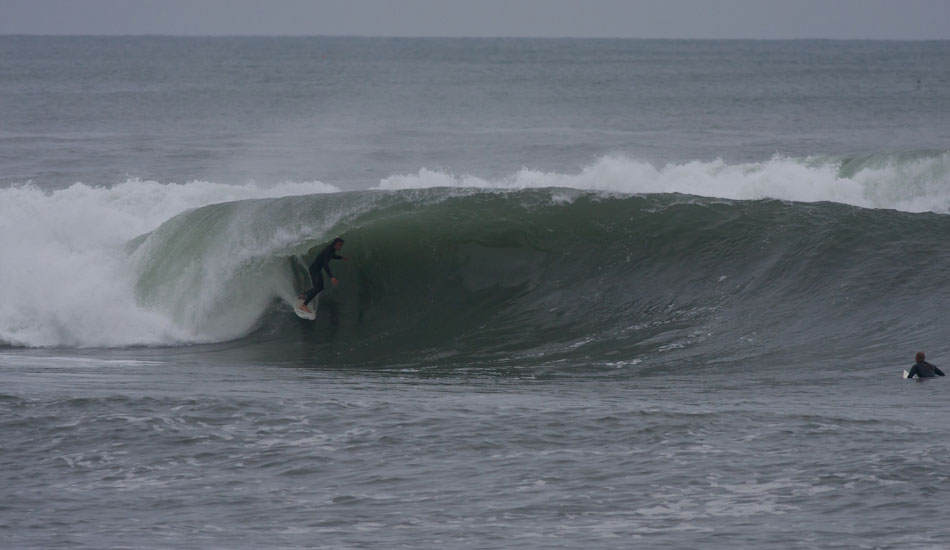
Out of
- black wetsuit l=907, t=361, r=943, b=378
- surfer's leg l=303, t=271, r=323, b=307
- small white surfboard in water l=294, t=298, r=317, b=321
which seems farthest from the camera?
small white surfboard in water l=294, t=298, r=317, b=321

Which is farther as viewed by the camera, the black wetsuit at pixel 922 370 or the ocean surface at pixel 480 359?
the black wetsuit at pixel 922 370

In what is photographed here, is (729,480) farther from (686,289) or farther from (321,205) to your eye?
(321,205)

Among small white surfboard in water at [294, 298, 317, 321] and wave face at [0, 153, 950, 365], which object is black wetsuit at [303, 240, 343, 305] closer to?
small white surfboard in water at [294, 298, 317, 321]

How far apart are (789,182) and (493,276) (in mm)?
8794

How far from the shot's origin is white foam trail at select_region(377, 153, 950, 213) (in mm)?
22266

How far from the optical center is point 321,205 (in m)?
A: 17.2

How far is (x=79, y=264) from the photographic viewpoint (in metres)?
Answer: 17.0

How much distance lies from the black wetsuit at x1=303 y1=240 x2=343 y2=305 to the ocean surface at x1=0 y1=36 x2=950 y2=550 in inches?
15.4

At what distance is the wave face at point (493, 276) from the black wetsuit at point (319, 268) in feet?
1.29

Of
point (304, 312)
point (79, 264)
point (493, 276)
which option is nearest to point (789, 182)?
point (493, 276)

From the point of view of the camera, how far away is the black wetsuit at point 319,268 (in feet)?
50.2

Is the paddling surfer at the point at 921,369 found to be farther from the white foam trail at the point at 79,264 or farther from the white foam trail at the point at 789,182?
the white foam trail at the point at 789,182

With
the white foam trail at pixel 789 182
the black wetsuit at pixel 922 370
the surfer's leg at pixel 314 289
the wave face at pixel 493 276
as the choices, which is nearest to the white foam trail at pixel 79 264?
the wave face at pixel 493 276

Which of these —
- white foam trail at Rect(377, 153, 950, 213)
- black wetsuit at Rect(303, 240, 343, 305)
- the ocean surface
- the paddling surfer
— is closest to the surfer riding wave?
black wetsuit at Rect(303, 240, 343, 305)
